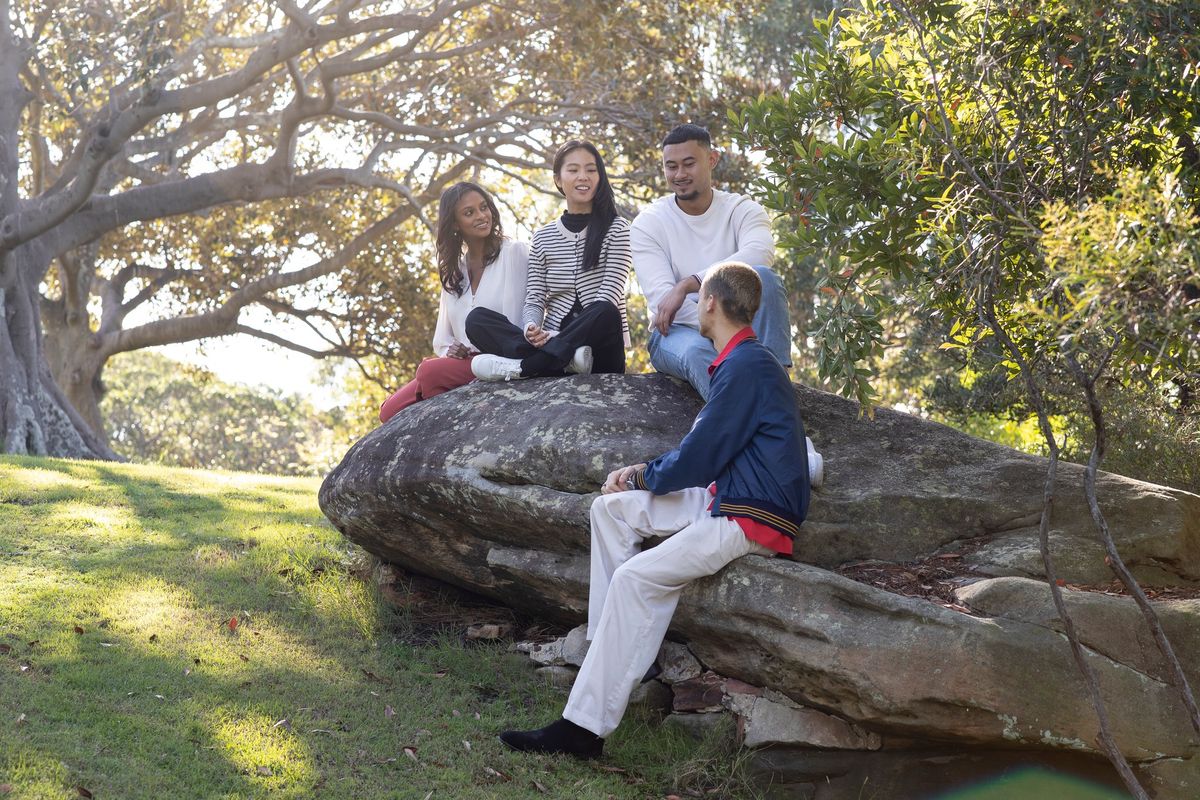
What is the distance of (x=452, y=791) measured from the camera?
4824 mm

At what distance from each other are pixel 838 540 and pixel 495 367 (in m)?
2.51

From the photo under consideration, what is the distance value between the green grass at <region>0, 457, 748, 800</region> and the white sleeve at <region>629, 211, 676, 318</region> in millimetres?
2431

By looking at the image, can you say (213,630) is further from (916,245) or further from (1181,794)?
(1181,794)

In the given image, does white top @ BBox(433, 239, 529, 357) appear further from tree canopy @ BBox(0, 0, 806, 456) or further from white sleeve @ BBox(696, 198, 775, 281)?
tree canopy @ BBox(0, 0, 806, 456)

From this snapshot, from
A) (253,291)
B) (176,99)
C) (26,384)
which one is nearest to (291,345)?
(253,291)

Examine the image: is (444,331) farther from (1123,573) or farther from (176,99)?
(176,99)

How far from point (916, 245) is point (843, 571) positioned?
5.81ft

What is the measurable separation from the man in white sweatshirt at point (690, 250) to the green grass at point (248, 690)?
2.19 meters

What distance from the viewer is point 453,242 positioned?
755 centimetres

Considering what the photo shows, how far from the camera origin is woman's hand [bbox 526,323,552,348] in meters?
6.92

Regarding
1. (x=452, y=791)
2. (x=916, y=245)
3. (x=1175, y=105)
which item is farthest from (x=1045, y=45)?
(x=452, y=791)

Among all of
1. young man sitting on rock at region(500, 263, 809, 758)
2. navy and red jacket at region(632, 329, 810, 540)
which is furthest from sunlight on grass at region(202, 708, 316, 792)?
navy and red jacket at region(632, 329, 810, 540)

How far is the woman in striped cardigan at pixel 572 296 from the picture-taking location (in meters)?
6.88

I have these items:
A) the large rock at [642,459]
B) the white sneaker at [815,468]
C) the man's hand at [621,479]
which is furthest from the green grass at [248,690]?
the white sneaker at [815,468]
